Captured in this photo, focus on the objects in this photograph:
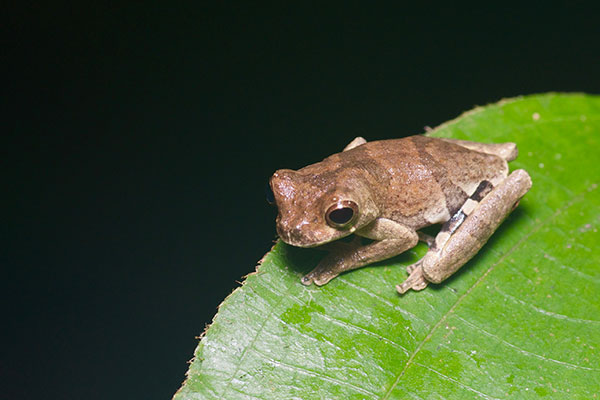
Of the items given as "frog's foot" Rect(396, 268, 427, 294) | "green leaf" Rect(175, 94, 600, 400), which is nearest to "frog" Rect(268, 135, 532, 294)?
"frog's foot" Rect(396, 268, 427, 294)

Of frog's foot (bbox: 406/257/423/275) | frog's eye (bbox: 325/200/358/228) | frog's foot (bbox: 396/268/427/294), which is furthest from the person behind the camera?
frog's foot (bbox: 406/257/423/275)

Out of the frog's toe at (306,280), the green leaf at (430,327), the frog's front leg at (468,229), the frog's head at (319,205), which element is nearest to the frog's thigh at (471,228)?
the frog's front leg at (468,229)

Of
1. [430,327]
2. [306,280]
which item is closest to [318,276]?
[306,280]

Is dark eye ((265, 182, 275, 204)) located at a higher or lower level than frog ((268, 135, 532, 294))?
higher

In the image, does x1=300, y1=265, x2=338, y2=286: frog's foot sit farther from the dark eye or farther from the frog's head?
the dark eye

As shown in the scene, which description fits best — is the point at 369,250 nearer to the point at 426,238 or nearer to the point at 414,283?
the point at 414,283

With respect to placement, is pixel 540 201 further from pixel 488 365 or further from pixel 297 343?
pixel 297 343

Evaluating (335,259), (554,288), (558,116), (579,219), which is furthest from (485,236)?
(558,116)
